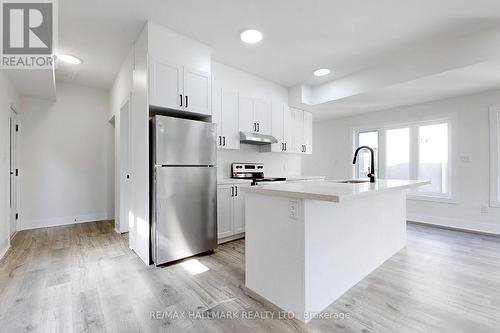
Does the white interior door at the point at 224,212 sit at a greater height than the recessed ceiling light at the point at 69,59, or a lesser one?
lesser

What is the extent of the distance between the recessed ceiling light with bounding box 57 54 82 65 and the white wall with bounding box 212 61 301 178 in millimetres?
2000

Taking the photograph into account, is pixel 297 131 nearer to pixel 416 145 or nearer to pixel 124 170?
pixel 416 145

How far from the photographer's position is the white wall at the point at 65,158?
4133mm

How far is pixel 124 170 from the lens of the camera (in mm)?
3809

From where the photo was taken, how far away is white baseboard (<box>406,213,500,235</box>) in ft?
12.4

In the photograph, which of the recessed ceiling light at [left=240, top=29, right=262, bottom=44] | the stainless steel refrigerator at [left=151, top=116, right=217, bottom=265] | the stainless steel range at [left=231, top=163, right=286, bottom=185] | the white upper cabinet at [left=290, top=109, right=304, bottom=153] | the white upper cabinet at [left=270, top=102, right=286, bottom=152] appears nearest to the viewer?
the stainless steel refrigerator at [left=151, top=116, right=217, bottom=265]

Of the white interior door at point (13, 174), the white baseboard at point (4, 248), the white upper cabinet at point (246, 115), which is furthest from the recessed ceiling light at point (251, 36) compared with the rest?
the white baseboard at point (4, 248)

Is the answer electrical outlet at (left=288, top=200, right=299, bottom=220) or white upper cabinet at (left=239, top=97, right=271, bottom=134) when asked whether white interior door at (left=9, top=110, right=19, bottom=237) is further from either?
electrical outlet at (left=288, top=200, right=299, bottom=220)

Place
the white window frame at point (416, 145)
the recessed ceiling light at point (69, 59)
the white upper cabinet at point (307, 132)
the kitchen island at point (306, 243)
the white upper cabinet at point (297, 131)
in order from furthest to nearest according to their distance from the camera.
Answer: the white upper cabinet at point (307, 132) → the white upper cabinet at point (297, 131) → the white window frame at point (416, 145) → the recessed ceiling light at point (69, 59) → the kitchen island at point (306, 243)

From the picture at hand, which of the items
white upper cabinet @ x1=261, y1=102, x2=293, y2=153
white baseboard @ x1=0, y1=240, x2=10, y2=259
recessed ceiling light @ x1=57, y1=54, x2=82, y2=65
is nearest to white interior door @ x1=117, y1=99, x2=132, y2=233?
recessed ceiling light @ x1=57, y1=54, x2=82, y2=65

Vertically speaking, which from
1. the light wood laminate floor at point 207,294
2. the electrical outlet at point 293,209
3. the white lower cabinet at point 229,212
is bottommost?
the light wood laminate floor at point 207,294

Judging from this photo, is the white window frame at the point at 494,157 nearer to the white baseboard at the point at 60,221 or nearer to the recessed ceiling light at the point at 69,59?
the recessed ceiling light at the point at 69,59

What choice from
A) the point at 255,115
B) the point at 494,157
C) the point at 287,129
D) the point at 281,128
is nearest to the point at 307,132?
the point at 287,129

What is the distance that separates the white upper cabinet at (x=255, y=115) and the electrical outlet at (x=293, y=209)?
92.8 inches
